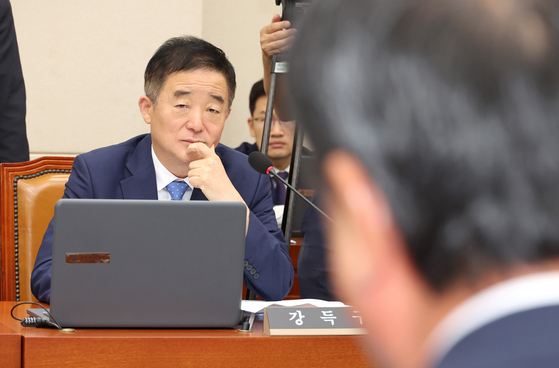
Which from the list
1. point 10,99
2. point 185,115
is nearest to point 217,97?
point 185,115

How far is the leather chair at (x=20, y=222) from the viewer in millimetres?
1694

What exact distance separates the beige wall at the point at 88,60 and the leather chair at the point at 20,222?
1456 mm

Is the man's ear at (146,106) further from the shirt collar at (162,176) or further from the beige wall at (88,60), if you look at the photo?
the beige wall at (88,60)

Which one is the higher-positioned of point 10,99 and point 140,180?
point 10,99

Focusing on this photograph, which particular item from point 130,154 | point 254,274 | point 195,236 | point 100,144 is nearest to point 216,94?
point 130,154

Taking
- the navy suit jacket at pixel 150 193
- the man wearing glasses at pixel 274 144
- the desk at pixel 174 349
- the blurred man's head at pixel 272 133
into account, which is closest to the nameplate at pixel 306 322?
the desk at pixel 174 349

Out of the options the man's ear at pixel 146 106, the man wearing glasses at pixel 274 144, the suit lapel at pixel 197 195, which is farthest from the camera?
the man wearing glasses at pixel 274 144

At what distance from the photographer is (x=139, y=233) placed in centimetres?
102

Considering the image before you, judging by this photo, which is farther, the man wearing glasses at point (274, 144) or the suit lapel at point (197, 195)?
the man wearing glasses at point (274, 144)

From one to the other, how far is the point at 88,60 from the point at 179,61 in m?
1.49

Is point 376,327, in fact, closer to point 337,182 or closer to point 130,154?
point 337,182

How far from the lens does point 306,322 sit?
1074 mm

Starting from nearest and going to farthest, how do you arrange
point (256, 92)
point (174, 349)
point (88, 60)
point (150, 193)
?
1. point (174, 349)
2. point (150, 193)
3. point (88, 60)
4. point (256, 92)

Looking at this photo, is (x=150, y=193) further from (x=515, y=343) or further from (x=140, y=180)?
(x=515, y=343)
